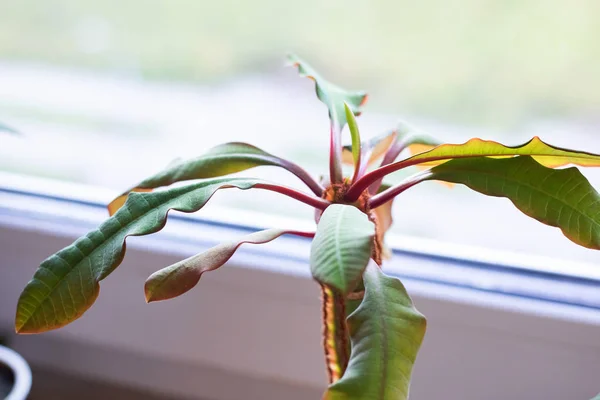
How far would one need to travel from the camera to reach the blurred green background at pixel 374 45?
27.3 inches

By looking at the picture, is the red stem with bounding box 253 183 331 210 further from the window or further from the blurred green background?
the blurred green background

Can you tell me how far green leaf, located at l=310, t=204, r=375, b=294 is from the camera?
319 mm

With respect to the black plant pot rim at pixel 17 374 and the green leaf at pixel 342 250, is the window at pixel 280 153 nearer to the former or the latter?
the black plant pot rim at pixel 17 374

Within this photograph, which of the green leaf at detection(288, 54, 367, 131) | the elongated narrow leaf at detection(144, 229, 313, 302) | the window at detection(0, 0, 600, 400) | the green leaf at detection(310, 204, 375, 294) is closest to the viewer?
the green leaf at detection(310, 204, 375, 294)

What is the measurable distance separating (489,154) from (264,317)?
0.35 m

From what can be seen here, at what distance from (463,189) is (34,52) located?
665 millimetres

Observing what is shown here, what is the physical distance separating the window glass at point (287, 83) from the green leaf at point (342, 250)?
0.40 metres

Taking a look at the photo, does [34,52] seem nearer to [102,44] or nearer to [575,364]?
[102,44]

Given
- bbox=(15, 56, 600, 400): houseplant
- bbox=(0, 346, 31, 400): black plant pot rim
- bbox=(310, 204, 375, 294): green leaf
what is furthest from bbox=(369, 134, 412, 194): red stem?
bbox=(0, 346, 31, 400): black plant pot rim

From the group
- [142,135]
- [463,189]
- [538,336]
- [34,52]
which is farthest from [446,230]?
[34,52]

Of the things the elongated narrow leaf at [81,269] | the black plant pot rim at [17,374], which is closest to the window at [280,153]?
the black plant pot rim at [17,374]

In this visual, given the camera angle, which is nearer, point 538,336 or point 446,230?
point 538,336

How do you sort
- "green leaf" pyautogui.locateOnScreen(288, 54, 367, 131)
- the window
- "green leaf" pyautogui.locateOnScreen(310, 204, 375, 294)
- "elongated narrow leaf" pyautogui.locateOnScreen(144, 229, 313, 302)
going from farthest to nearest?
the window
"green leaf" pyautogui.locateOnScreen(288, 54, 367, 131)
"elongated narrow leaf" pyautogui.locateOnScreen(144, 229, 313, 302)
"green leaf" pyautogui.locateOnScreen(310, 204, 375, 294)

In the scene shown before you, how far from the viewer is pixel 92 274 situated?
418 mm
